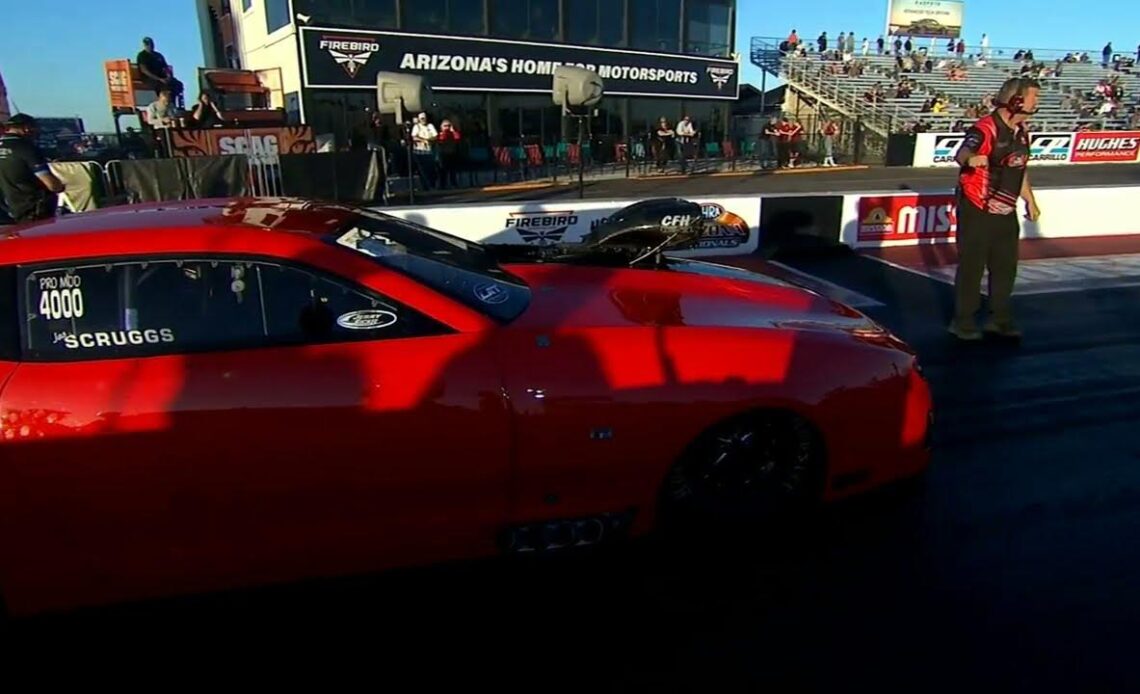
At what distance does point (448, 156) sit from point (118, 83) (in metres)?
10.6

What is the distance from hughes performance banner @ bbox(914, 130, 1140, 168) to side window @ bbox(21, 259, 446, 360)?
2854 cm

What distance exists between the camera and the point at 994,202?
511 centimetres

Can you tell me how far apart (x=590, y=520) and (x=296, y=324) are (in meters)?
1.17

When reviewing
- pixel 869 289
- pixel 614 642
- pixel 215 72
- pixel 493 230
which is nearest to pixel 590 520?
pixel 614 642

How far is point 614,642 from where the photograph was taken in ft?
7.80

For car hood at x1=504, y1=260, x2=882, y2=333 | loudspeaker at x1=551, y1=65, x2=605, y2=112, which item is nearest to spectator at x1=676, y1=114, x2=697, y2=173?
loudspeaker at x1=551, y1=65, x2=605, y2=112

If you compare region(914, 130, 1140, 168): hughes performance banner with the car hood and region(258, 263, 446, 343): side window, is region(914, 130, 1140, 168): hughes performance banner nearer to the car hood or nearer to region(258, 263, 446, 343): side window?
the car hood

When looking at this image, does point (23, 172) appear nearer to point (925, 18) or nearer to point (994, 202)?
point (994, 202)

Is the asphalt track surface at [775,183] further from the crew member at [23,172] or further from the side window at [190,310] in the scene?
the side window at [190,310]

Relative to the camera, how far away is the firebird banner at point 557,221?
841 cm

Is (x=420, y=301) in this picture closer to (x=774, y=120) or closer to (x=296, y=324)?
(x=296, y=324)

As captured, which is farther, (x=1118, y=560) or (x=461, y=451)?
(x=1118, y=560)

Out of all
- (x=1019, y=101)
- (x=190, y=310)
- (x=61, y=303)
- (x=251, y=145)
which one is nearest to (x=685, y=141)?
(x=251, y=145)

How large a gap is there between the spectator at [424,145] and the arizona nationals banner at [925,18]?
1543 inches
